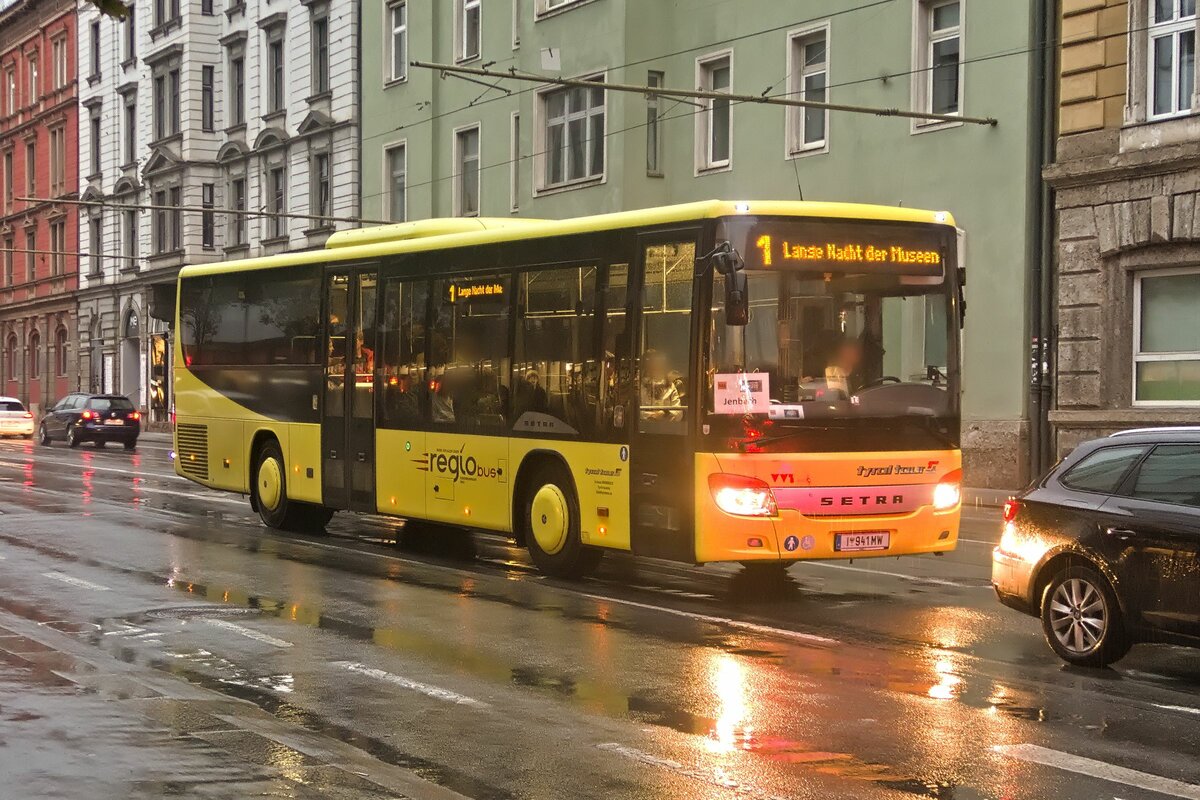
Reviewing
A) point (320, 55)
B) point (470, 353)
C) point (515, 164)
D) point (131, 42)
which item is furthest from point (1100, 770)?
point (131, 42)

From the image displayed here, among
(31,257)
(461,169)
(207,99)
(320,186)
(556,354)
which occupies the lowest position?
(556,354)

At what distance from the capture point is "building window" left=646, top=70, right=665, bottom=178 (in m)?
33.8

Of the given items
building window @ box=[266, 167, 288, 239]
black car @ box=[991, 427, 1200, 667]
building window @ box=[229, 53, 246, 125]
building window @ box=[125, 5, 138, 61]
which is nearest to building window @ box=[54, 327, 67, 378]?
building window @ box=[125, 5, 138, 61]

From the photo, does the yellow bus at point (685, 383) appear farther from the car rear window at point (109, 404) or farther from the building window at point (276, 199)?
the building window at point (276, 199)

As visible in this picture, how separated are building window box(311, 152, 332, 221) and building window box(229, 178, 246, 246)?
5.80 m

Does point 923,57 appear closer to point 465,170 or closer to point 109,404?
point 465,170

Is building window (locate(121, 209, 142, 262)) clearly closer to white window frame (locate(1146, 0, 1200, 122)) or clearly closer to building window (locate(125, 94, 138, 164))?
building window (locate(125, 94, 138, 164))

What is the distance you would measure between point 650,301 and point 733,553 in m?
2.09

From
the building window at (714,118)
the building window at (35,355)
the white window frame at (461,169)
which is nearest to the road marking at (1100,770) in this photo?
the building window at (714,118)

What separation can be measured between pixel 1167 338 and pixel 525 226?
482 inches

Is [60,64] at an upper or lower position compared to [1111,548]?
upper

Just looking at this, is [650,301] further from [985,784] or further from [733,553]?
[985,784]

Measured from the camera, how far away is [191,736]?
7621 mm

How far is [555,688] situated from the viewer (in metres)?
9.38
